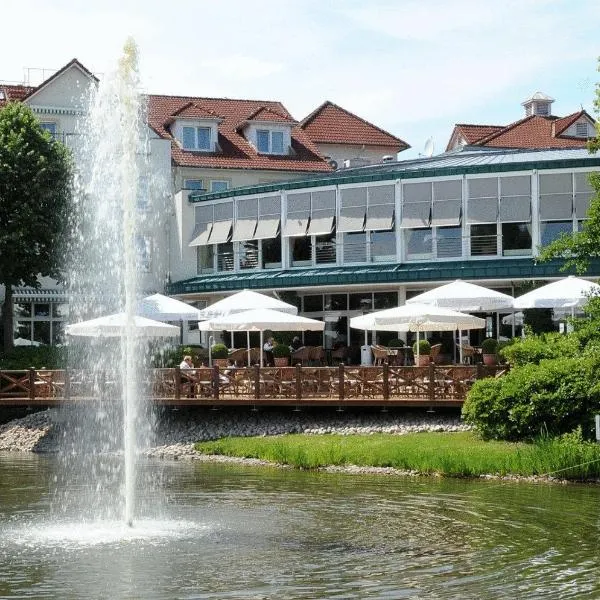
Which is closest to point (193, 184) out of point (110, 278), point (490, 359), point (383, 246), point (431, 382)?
point (110, 278)

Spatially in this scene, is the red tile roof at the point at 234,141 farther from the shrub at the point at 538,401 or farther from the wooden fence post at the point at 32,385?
the shrub at the point at 538,401

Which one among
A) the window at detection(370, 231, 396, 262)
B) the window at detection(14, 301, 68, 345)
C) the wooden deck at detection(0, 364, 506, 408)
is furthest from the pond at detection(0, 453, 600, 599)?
the window at detection(14, 301, 68, 345)

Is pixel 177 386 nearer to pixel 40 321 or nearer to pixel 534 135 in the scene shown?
pixel 40 321

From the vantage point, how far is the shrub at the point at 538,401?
2481 centimetres

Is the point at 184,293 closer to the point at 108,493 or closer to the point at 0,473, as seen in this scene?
the point at 0,473

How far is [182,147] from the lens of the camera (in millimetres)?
56344

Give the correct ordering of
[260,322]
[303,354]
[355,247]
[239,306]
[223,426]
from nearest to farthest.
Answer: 1. [223,426]
2. [260,322]
3. [239,306]
4. [303,354]
5. [355,247]

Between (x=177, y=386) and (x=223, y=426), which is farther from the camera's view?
(x=177, y=386)

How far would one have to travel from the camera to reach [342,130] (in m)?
63.7

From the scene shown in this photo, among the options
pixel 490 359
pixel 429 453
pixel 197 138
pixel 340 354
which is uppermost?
pixel 197 138

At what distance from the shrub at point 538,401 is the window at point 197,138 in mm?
32505

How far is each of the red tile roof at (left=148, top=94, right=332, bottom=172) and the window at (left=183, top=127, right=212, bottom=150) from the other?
0.42 meters

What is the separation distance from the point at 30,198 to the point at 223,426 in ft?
50.6

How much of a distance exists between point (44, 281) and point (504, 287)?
20.0 m
